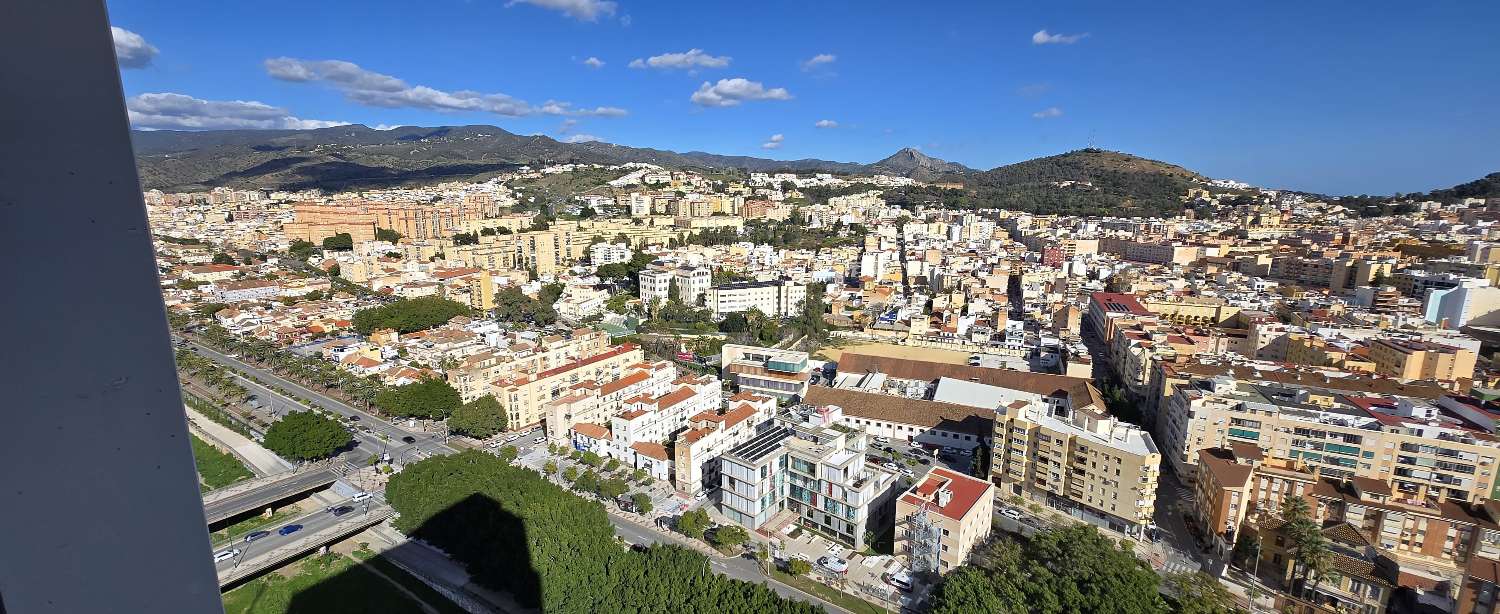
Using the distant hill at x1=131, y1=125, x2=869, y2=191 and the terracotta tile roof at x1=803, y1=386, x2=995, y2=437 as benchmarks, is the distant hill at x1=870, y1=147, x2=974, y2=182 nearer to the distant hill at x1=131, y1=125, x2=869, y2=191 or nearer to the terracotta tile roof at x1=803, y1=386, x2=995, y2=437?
the distant hill at x1=131, y1=125, x2=869, y2=191

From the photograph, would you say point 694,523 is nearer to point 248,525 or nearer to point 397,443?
point 248,525

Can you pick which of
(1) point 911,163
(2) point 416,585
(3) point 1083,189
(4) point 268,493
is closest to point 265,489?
(4) point 268,493

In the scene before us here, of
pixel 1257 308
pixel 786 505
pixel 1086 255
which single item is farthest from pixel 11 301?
pixel 1086 255

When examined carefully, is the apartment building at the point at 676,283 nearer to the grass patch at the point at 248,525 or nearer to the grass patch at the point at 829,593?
the grass patch at the point at 248,525

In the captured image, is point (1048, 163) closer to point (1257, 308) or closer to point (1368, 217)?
point (1368, 217)

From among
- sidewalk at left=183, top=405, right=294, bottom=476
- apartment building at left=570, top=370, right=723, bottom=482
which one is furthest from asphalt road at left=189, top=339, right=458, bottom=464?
apartment building at left=570, top=370, right=723, bottom=482
